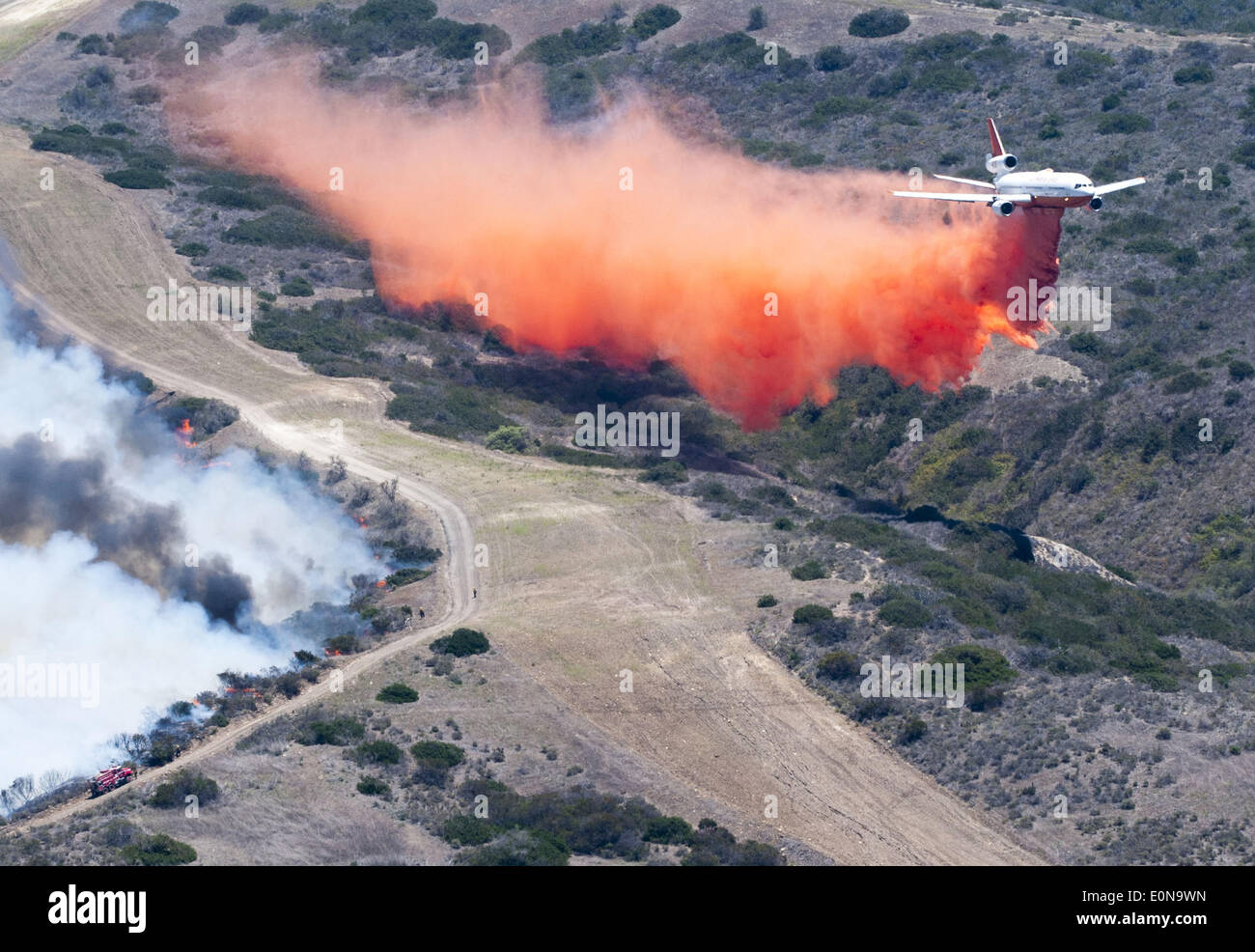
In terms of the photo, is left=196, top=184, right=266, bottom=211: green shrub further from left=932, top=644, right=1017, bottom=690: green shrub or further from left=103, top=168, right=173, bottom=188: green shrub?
left=932, top=644, right=1017, bottom=690: green shrub

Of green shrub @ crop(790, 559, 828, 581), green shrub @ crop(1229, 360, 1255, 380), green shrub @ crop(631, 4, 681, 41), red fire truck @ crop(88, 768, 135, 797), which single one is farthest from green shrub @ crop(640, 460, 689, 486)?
green shrub @ crop(631, 4, 681, 41)

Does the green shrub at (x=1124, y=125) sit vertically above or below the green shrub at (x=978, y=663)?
above

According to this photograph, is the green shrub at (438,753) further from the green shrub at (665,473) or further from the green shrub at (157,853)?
the green shrub at (665,473)

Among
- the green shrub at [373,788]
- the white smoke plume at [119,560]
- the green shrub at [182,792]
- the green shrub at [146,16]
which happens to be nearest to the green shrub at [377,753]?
the green shrub at [373,788]

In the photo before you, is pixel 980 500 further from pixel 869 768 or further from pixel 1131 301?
pixel 869 768

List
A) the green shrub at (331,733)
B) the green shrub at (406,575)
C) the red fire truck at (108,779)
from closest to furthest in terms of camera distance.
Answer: the red fire truck at (108,779)
the green shrub at (331,733)
the green shrub at (406,575)

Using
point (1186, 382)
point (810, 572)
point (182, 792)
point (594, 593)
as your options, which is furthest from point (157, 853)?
point (1186, 382)
